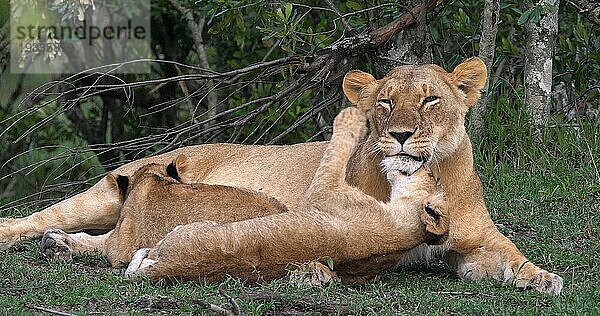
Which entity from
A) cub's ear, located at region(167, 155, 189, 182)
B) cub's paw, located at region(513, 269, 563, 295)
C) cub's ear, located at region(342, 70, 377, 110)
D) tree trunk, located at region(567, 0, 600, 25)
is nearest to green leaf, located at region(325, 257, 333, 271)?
cub's paw, located at region(513, 269, 563, 295)

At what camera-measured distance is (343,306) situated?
4.04 meters

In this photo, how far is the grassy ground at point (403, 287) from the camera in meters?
4.06

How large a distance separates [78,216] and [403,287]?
2118 mm

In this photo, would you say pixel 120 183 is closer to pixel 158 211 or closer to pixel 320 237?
pixel 158 211

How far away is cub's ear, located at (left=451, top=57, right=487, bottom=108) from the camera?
206 inches

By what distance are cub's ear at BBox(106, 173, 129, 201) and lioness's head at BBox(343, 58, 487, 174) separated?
129 cm

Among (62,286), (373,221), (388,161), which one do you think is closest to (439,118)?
(388,161)

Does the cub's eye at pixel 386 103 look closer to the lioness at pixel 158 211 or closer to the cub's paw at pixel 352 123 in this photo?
the cub's paw at pixel 352 123

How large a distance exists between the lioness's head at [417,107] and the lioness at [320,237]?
128 mm

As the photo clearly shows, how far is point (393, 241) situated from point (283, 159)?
158cm

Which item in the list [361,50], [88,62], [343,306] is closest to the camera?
[343,306]

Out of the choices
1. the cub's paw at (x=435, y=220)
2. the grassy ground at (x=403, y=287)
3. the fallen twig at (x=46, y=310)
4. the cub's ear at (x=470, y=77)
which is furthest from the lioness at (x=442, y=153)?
the fallen twig at (x=46, y=310)

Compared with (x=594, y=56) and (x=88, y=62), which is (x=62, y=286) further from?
(x=88, y=62)

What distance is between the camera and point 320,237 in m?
4.52
